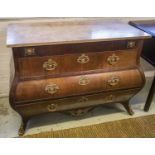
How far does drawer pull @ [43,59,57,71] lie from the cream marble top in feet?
0.48

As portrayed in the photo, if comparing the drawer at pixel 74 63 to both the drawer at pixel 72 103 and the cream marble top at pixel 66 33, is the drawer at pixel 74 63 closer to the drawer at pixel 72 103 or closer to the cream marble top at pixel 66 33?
the cream marble top at pixel 66 33

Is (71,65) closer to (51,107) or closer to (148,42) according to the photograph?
(51,107)

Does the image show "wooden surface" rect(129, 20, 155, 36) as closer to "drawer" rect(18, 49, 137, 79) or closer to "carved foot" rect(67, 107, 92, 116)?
"drawer" rect(18, 49, 137, 79)

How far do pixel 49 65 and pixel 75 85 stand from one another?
255mm

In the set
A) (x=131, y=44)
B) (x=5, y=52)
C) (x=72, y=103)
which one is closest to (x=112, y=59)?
(x=131, y=44)

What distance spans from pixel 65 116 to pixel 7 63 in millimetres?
740

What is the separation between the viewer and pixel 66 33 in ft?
4.59

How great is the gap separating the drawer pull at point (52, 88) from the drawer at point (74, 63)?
0.29ft

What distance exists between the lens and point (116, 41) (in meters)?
1.42

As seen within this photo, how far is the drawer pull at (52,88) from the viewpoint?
1408mm

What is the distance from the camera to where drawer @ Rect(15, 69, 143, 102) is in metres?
1.37

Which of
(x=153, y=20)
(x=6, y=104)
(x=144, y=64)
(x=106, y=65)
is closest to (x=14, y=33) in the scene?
(x=106, y=65)

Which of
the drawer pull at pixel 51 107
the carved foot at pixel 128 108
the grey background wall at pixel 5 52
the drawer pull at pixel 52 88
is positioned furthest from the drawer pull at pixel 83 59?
the carved foot at pixel 128 108

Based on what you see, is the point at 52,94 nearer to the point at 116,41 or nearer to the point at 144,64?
the point at 116,41
